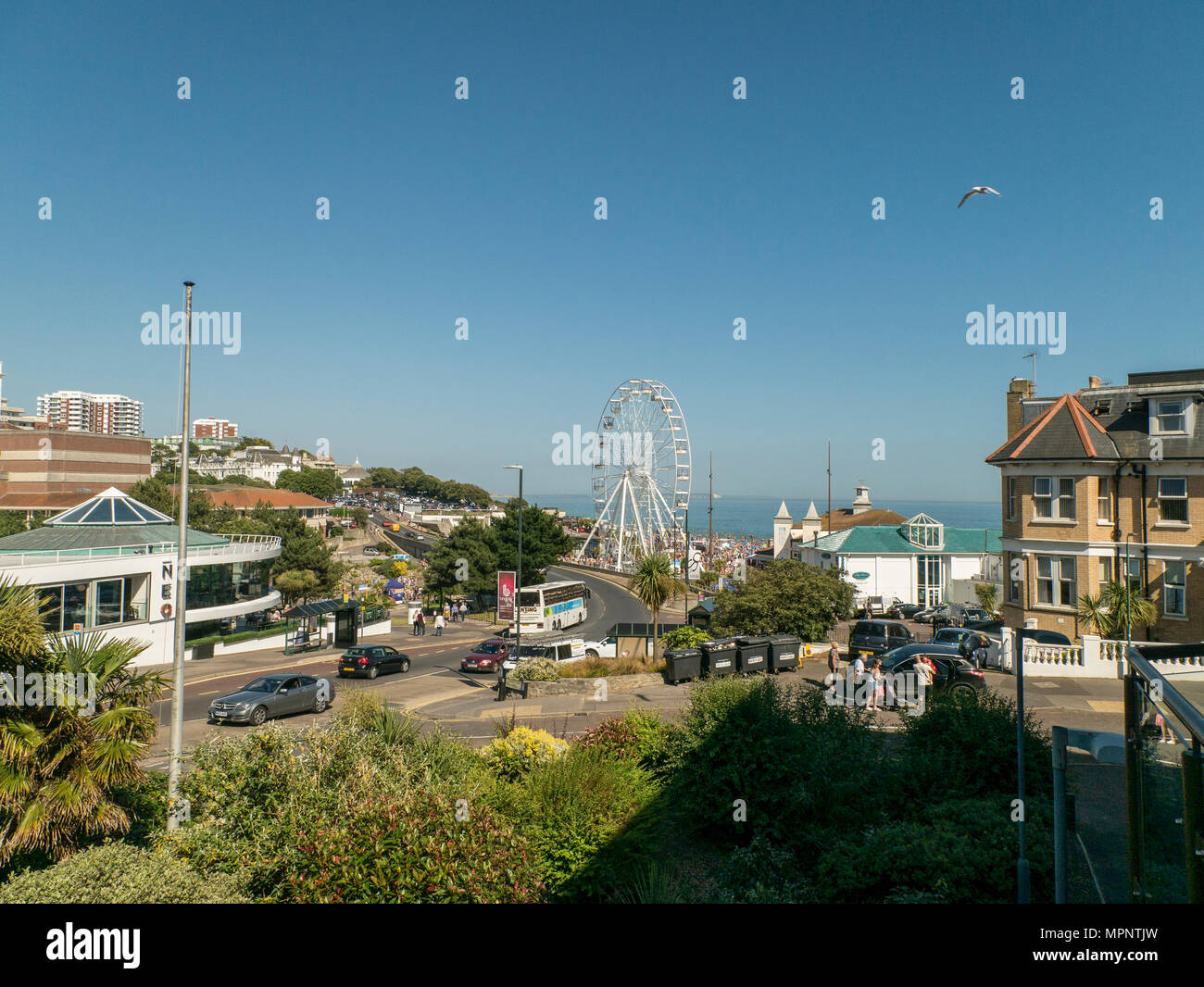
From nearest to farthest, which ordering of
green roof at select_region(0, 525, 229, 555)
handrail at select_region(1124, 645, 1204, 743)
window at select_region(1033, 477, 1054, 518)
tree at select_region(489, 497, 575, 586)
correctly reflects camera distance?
handrail at select_region(1124, 645, 1204, 743) < window at select_region(1033, 477, 1054, 518) < green roof at select_region(0, 525, 229, 555) < tree at select_region(489, 497, 575, 586)

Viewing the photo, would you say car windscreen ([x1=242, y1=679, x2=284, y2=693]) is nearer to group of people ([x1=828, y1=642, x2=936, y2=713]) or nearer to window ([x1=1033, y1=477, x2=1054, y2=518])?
group of people ([x1=828, y1=642, x2=936, y2=713])

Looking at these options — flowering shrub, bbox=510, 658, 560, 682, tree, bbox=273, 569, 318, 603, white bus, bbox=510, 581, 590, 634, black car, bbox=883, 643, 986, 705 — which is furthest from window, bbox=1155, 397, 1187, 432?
tree, bbox=273, 569, 318, 603

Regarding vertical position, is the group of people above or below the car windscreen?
above

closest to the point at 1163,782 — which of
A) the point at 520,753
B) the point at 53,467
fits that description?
the point at 520,753

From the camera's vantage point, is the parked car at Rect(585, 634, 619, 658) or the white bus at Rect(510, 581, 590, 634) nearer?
the parked car at Rect(585, 634, 619, 658)

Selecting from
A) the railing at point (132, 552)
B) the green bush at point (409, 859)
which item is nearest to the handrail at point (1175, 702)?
the green bush at point (409, 859)
